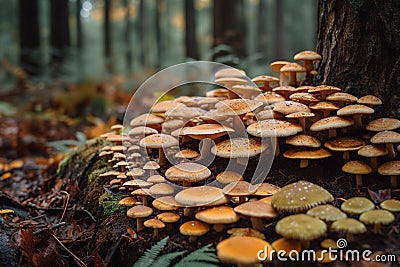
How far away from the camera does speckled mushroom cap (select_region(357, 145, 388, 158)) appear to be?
281 centimetres

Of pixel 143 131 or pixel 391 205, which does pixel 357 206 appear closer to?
pixel 391 205

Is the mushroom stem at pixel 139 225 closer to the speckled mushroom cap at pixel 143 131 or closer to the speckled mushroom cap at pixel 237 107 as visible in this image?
the speckled mushroom cap at pixel 143 131

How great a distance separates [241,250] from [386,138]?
1.56 meters

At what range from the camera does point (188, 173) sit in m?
2.81

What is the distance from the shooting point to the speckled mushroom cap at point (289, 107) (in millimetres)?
3088

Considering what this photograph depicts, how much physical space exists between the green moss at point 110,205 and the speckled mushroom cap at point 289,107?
1662 millimetres

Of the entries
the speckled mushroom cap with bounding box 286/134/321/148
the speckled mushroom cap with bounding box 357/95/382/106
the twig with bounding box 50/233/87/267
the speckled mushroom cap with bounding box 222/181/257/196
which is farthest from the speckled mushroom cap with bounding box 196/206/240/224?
the speckled mushroom cap with bounding box 357/95/382/106

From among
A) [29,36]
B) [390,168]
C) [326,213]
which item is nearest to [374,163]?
[390,168]

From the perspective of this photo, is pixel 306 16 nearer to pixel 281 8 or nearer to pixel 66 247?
pixel 281 8

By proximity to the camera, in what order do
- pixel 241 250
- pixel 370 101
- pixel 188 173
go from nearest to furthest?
pixel 241 250 → pixel 188 173 → pixel 370 101

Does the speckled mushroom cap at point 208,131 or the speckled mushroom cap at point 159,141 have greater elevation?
the speckled mushroom cap at point 208,131

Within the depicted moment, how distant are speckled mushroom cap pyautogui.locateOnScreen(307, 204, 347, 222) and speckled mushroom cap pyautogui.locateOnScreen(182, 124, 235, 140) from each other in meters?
1.03

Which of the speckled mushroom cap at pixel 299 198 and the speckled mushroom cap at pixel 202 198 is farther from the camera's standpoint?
the speckled mushroom cap at pixel 202 198

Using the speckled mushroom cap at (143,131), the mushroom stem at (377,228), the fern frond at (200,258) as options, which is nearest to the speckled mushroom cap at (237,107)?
the speckled mushroom cap at (143,131)
